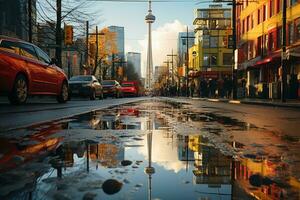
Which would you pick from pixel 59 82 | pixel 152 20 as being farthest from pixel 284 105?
pixel 152 20

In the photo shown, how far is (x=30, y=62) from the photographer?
13445mm

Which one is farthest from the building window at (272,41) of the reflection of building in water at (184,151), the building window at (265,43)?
the reflection of building in water at (184,151)

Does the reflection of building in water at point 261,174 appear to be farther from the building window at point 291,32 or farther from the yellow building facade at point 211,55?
the yellow building facade at point 211,55

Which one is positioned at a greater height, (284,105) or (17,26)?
(17,26)

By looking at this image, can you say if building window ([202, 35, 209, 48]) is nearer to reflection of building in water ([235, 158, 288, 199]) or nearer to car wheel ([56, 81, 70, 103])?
car wheel ([56, 81, 70, 103])

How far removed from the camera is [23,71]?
1294 cm

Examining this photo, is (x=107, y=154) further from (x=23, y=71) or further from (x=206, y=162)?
(x=23, y=71)

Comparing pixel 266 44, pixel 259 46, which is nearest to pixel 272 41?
pixel 266 44

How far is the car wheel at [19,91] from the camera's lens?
12.8 meters

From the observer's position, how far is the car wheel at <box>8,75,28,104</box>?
12.8 metres

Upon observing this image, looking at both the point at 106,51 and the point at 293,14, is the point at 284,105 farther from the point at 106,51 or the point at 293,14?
the point at 106,51

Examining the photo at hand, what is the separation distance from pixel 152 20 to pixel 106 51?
2896 inches

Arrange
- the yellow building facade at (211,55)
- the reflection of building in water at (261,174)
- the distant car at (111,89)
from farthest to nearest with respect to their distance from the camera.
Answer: the yellow building facade at (211,55) < the distant car at (111,89) < the reflection of building in water at (261,174)

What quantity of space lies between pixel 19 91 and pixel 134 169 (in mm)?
9750
